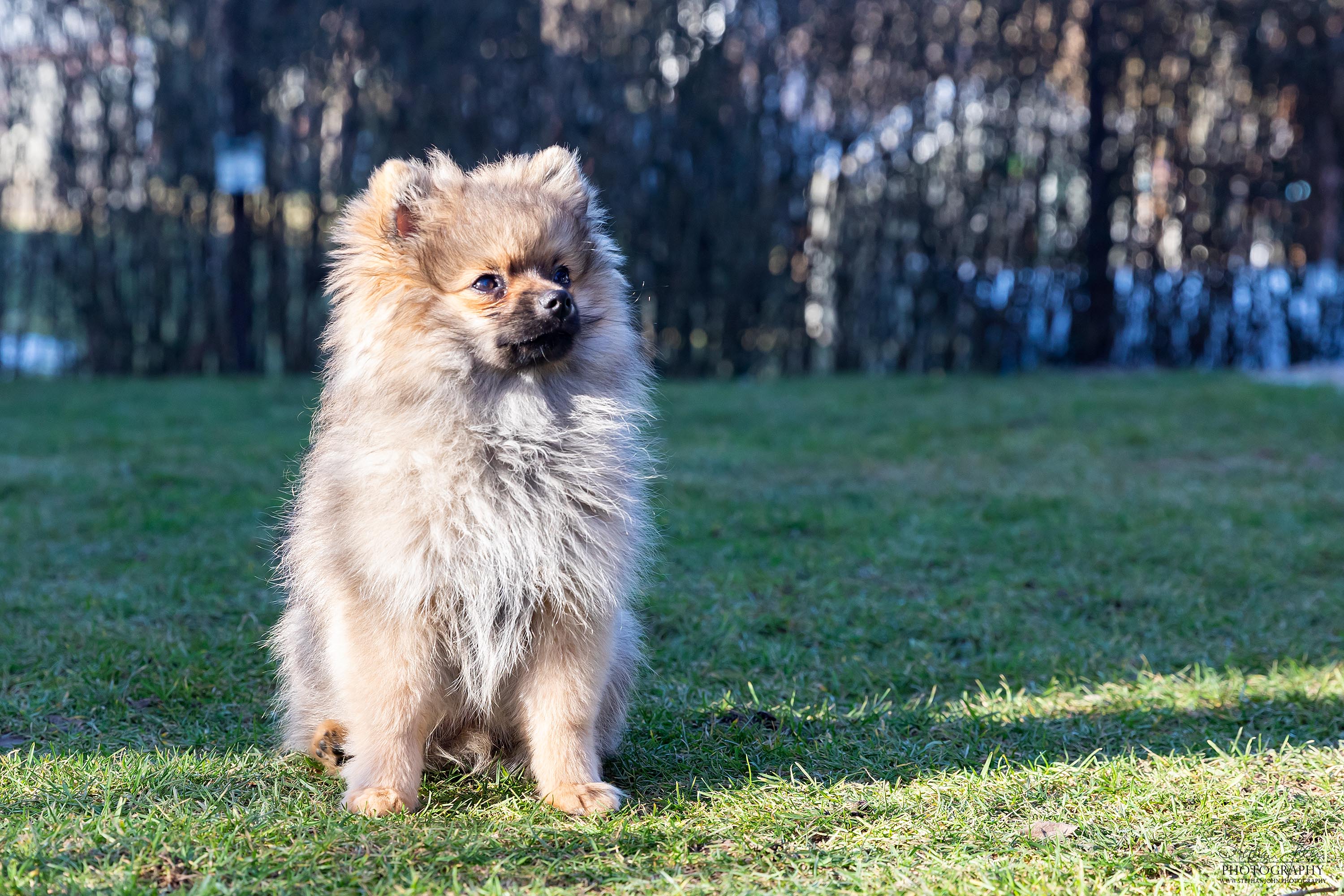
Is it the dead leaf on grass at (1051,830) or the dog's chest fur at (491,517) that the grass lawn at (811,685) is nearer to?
the dead leaf on grass at (1051,830)

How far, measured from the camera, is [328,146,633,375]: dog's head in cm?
265

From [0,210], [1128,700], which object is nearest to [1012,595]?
[1128,700]

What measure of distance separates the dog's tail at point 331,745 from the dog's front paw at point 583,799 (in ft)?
1.83

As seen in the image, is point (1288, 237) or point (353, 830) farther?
point (1288, 237)

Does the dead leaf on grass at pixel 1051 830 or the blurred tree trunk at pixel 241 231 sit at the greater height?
the blurred tree trunk at pixel 241 231

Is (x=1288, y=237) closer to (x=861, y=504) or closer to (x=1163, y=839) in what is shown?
(x=861, y=504)

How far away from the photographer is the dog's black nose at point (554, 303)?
8.54 feet

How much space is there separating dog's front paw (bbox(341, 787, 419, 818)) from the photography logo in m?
1.72

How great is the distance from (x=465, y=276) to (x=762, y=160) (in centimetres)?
754

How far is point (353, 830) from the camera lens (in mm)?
2543

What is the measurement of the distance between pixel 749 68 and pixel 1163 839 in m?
8.17

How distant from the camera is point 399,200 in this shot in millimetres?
2695

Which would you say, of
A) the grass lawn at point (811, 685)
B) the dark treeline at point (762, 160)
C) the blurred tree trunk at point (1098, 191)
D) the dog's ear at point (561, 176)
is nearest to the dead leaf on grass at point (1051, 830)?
the grass lawn at point (811, 685)

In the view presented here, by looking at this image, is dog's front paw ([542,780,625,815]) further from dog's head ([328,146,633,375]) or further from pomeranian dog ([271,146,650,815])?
dog's head ([328,146,633,375])
